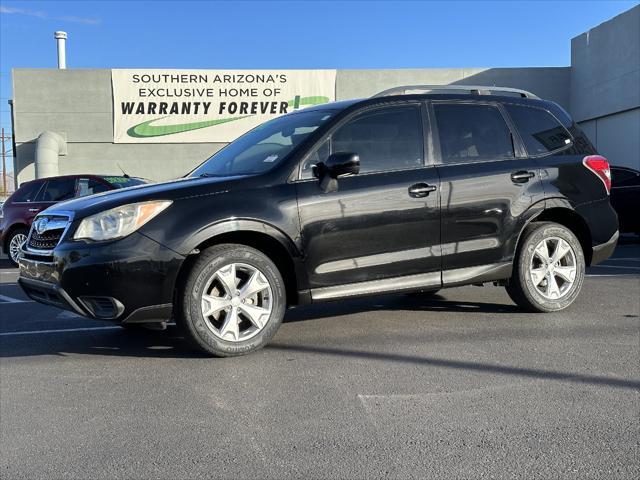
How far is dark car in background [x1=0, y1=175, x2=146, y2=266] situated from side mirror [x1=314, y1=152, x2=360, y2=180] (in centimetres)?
791

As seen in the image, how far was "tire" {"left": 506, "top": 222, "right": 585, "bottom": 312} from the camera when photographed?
566 cm

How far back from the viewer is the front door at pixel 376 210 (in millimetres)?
4723

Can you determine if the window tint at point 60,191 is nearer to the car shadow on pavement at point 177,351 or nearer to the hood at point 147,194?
the car shadow on pavement at point 177,351

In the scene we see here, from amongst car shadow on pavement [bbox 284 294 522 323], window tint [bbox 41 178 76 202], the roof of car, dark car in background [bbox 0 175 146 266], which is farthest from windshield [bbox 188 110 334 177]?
window tint [bbox 41 178 76 202]

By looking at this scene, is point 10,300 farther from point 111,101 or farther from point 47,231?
point 111,101

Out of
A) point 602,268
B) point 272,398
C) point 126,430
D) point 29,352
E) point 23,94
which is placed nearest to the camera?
point 126,430

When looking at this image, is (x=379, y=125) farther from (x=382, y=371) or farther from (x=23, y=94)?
(x=23, y=94)

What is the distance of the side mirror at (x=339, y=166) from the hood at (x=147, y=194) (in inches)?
23.4

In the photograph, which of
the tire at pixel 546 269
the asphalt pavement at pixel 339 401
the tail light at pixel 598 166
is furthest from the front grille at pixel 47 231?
the tail light at pixel 598 166

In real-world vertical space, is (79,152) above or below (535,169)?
above

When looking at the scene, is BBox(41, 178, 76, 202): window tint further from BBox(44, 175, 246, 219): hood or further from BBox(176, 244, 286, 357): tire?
BBox(176, 244, 286, 357): tire

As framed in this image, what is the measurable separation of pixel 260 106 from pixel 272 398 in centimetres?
2043

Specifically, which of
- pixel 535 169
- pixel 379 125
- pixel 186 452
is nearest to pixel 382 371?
pixel 186 452

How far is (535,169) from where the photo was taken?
5629mm
